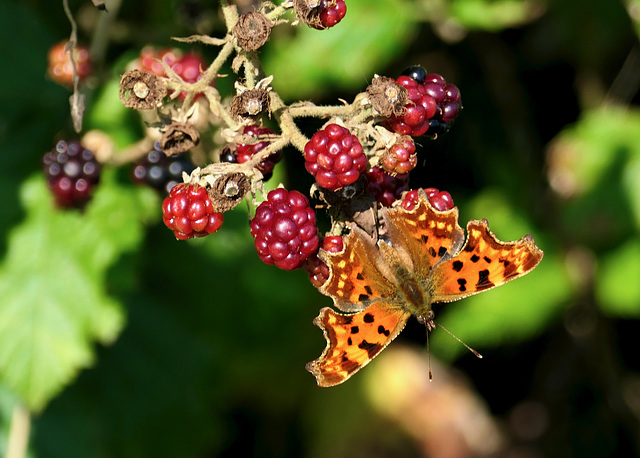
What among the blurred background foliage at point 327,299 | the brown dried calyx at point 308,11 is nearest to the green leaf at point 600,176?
the blurred background foliage at point 327,299

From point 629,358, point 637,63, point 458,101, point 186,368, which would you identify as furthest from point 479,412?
point 458,101

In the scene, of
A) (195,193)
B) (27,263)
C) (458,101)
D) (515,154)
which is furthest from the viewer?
(515,154)

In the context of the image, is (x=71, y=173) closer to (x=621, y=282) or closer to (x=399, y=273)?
(x=399, y=273)

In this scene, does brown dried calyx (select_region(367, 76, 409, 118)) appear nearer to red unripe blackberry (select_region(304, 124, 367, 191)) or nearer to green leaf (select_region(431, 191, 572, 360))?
red unripe blackberry (select_region(304, 124, 367, 191))

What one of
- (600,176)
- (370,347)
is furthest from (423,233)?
(600,176)

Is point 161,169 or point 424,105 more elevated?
point 424,105

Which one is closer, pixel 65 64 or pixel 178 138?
pixel 178 138

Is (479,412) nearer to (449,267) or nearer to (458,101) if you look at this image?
(449,267)
